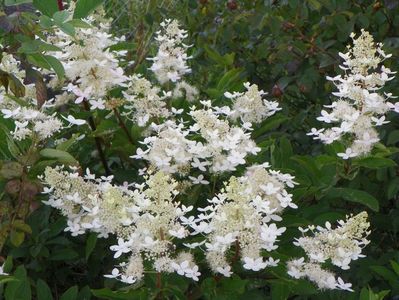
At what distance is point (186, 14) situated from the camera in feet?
11.8

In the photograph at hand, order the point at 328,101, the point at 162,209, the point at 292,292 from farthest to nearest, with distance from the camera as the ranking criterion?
the point at 328,101, the point at 292,292, the point at 162,209

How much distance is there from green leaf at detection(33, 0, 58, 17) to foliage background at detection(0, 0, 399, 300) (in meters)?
0.37

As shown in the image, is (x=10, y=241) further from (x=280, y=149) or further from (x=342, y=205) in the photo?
(x=342, y=205)

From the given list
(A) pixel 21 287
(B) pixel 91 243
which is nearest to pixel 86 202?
(B) pixel 91 243

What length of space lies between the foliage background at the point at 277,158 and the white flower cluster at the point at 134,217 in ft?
0.28

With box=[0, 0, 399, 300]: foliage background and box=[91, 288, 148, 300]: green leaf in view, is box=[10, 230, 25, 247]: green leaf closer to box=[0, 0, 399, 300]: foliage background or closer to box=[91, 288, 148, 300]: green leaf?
box=[0, 0, 399, 300]: foliage background

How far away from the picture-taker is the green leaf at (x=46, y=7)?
1875 mm

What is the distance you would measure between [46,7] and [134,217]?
0.55 m

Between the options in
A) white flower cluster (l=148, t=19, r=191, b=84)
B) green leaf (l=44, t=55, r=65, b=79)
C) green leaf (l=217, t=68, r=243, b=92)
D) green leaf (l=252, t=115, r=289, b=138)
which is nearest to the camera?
green leaf (l=44, t=55, r=65, b=79)

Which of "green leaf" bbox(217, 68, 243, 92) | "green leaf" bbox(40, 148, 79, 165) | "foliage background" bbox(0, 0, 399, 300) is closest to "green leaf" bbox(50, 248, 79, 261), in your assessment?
"foliage background" bbox(0, 0, 399, 300)

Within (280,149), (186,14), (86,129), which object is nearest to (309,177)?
(280,149)

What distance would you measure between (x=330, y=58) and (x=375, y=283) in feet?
2.41

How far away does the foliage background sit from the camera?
1.88 m

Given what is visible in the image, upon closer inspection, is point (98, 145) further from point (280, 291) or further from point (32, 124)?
point (280, 291)
